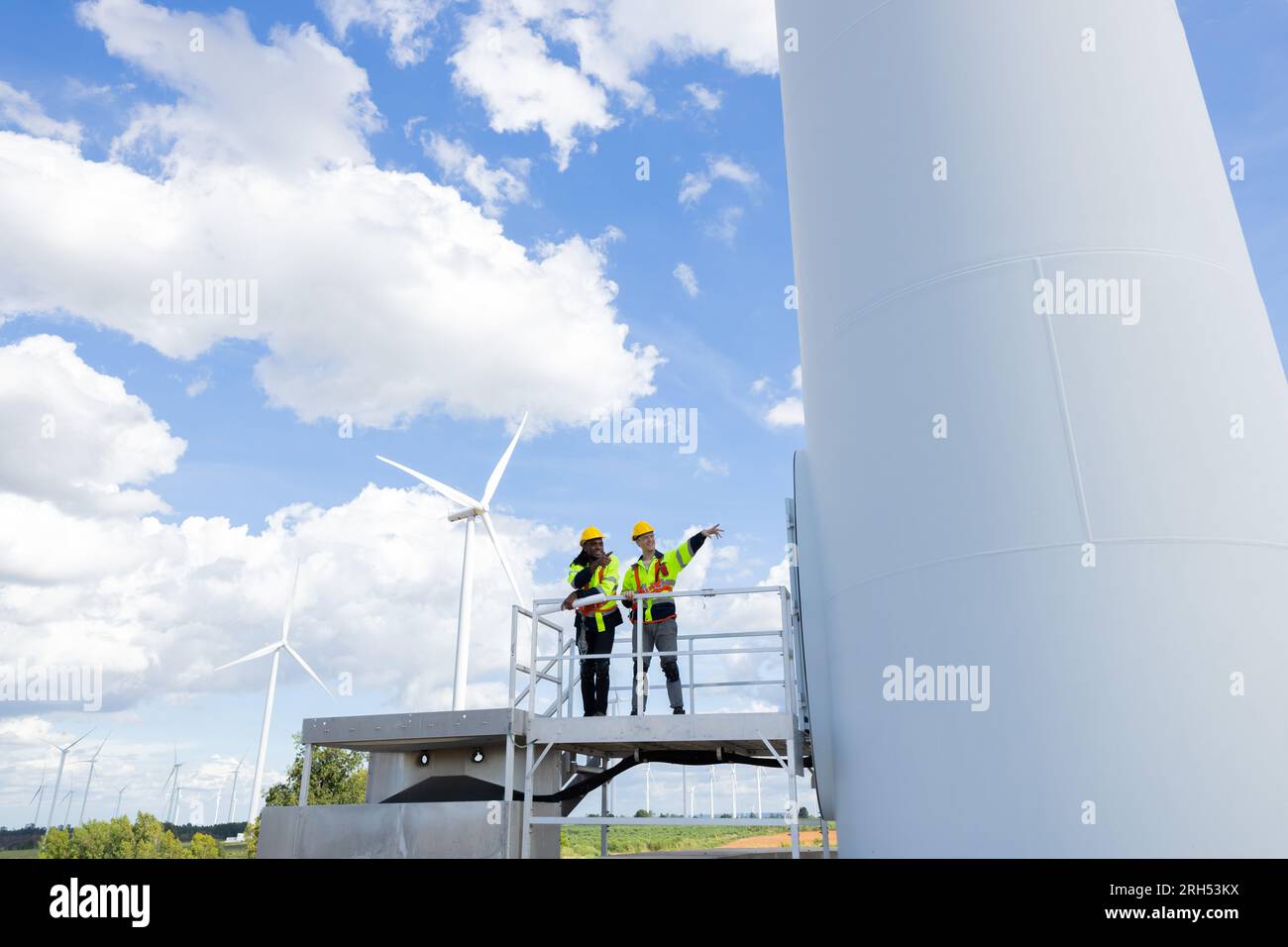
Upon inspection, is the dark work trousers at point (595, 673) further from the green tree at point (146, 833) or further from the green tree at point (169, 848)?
the green tree at point (146, 833)

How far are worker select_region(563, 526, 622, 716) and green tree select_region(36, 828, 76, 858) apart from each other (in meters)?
90.3

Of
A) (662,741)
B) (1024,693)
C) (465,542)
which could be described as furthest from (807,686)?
(465,542)

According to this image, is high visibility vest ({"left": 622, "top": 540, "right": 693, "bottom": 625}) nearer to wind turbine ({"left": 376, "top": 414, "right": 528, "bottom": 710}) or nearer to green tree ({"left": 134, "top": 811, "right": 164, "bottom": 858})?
wind turbine ({"left": 376, "top": 414, "right": 528, "bottom": 710})

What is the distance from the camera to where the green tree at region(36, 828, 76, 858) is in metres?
82.8

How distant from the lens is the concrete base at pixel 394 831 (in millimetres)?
9742

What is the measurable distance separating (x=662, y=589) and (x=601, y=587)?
2.54ft

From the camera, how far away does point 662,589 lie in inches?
467

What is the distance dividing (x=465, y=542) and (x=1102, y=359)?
2739 cm

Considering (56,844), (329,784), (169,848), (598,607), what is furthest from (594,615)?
(56,844)

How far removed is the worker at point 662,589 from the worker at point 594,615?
0.96 ft

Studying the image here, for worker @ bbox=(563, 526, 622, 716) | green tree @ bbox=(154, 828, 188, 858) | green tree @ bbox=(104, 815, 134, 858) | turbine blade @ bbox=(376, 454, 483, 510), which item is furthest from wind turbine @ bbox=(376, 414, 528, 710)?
green tree @ bbox=(104, 815, 134, 858)

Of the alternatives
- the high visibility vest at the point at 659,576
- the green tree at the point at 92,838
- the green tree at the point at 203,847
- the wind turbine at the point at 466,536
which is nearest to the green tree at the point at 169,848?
the green tree at the point at 203,847

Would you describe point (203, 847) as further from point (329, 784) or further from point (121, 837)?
point (329, 784)
